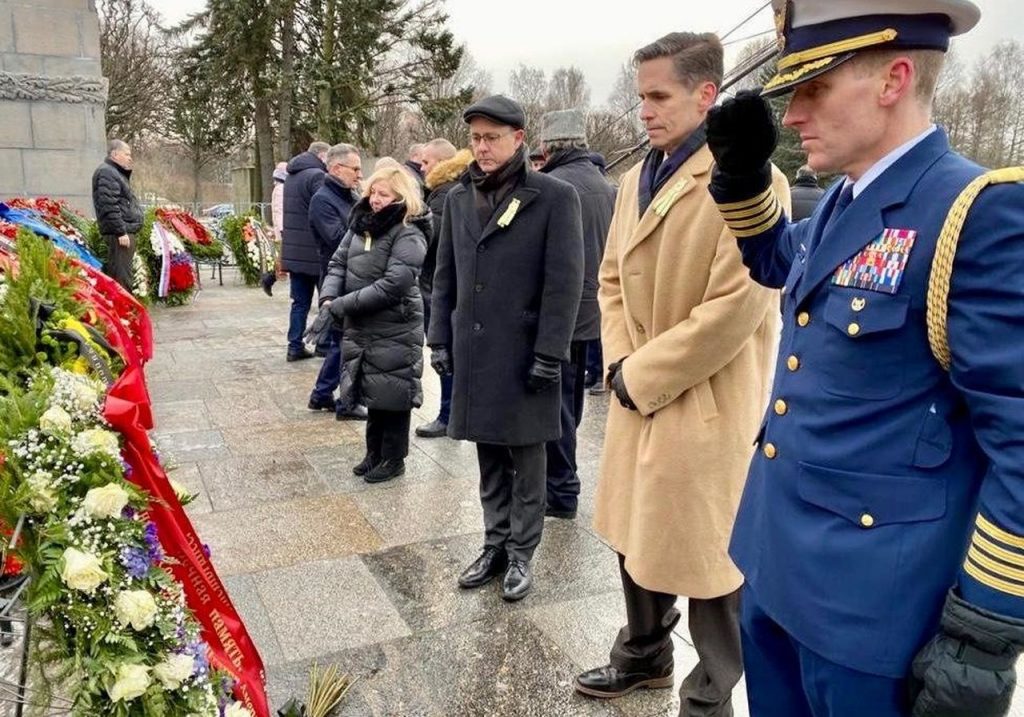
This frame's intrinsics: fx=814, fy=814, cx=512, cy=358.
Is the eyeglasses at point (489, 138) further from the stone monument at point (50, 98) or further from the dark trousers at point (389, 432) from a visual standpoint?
the stone monument at point (50, 98)

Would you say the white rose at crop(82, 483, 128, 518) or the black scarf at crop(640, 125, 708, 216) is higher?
the black scarf at crop(640, 125, 708, 216)

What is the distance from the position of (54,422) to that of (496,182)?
2.05 m

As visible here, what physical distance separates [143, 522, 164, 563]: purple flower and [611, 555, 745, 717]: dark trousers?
1403mm

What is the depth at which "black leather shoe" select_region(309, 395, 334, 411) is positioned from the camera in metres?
6.62

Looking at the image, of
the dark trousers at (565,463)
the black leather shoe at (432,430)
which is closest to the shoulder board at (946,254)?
the dark trousers at (565,463)

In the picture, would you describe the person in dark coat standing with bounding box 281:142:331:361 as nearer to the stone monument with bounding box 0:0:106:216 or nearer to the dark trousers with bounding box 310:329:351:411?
the dark trousers with bounding box 310:329:351:411

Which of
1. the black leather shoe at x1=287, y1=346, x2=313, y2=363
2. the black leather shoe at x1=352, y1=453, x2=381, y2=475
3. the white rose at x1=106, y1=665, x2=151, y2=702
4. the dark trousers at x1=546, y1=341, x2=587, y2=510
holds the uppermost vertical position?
the white rose at x1=106, y1=665, x2=151, y2=702

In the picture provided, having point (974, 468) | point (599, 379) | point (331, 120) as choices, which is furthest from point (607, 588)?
point (331, 120)

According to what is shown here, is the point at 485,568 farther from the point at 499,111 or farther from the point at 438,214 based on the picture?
the point at 438,214

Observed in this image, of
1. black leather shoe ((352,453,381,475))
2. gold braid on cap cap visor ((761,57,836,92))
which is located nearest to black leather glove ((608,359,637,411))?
gold braid on cap cap visor ((761,57,836,92))

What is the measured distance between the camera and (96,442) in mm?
1962

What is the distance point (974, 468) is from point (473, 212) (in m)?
2.43

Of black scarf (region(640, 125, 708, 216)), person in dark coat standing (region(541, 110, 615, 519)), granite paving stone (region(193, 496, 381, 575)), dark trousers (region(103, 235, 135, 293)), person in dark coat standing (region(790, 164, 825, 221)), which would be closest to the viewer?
black scarf (region(640, 125, 708, 216))

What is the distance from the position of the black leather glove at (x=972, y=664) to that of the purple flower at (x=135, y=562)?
66.9 inches
